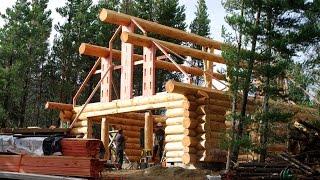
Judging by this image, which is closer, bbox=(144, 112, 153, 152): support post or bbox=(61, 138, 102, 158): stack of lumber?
bbox=(61, 138, 102, 158): stack of lumber

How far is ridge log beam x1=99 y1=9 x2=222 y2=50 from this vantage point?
1830cm

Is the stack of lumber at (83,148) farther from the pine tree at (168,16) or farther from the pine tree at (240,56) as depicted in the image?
the pine tree at (168,16)

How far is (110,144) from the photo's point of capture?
71.1ft

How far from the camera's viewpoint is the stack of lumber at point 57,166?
10344mm

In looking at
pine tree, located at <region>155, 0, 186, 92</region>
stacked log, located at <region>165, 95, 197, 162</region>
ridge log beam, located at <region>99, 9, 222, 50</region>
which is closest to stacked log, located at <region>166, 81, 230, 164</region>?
stacked log, located at <region>165, 95, 197, 162</region>

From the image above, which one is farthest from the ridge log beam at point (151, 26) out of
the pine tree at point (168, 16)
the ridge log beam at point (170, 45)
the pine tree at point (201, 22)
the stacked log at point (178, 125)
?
the pine tree at point (201, 22)

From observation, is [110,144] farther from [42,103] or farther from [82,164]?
[42,103]

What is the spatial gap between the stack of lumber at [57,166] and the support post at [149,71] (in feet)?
26.8

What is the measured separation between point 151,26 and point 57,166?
9.91m

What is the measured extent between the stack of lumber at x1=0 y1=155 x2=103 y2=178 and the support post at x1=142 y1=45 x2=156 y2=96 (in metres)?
8.16

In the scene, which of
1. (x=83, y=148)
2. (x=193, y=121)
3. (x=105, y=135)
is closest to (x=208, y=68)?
(x=193, y=121)

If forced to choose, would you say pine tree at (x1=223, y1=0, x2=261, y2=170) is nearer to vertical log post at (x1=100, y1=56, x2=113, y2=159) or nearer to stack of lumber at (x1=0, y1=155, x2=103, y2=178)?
stack of lumber at (x1=0, y1=155, x2=103, y2=178)

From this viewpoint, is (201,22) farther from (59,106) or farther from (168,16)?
(59,106)

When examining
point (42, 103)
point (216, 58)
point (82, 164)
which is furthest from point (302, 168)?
point (42, 103)
